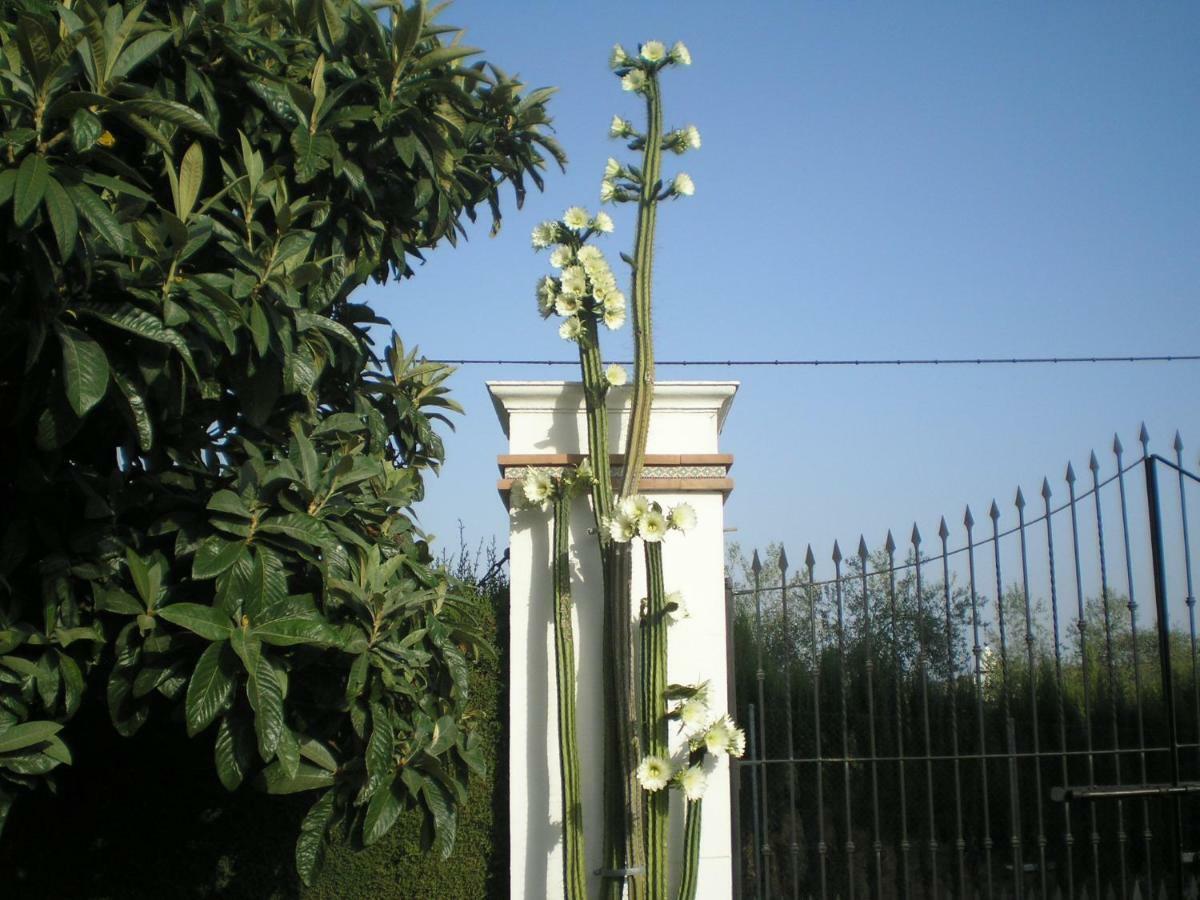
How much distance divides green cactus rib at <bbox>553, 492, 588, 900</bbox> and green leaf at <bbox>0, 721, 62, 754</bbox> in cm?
173

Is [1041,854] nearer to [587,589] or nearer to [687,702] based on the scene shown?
[687,702]

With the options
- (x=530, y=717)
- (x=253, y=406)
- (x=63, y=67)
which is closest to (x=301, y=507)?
(x=253, y=406)

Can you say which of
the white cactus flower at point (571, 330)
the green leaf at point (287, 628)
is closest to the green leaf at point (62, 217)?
the green leaf at point (287, 628)

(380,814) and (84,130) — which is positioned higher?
(84,130)

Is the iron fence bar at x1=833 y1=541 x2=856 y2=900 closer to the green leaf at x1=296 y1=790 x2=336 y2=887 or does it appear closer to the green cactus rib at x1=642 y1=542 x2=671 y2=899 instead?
the green cactus rib at x1=642 y1=542 x2=671 y2=899

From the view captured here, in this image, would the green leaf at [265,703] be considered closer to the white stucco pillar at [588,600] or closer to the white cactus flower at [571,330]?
the white stucco pillar at [588,600]

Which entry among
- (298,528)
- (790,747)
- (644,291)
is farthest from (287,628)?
(790,747)

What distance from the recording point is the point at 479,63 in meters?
3.77

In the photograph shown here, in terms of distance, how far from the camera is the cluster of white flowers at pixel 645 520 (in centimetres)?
383

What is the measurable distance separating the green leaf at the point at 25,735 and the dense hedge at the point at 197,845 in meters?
1.36

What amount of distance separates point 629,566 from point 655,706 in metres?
0.49

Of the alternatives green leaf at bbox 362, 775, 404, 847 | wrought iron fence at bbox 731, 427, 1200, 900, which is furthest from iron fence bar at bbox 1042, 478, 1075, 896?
green leaf at bbox 362, 775, 404, 847

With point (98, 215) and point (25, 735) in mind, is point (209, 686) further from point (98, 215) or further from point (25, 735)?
point (98, 215)

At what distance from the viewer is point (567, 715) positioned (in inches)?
155
